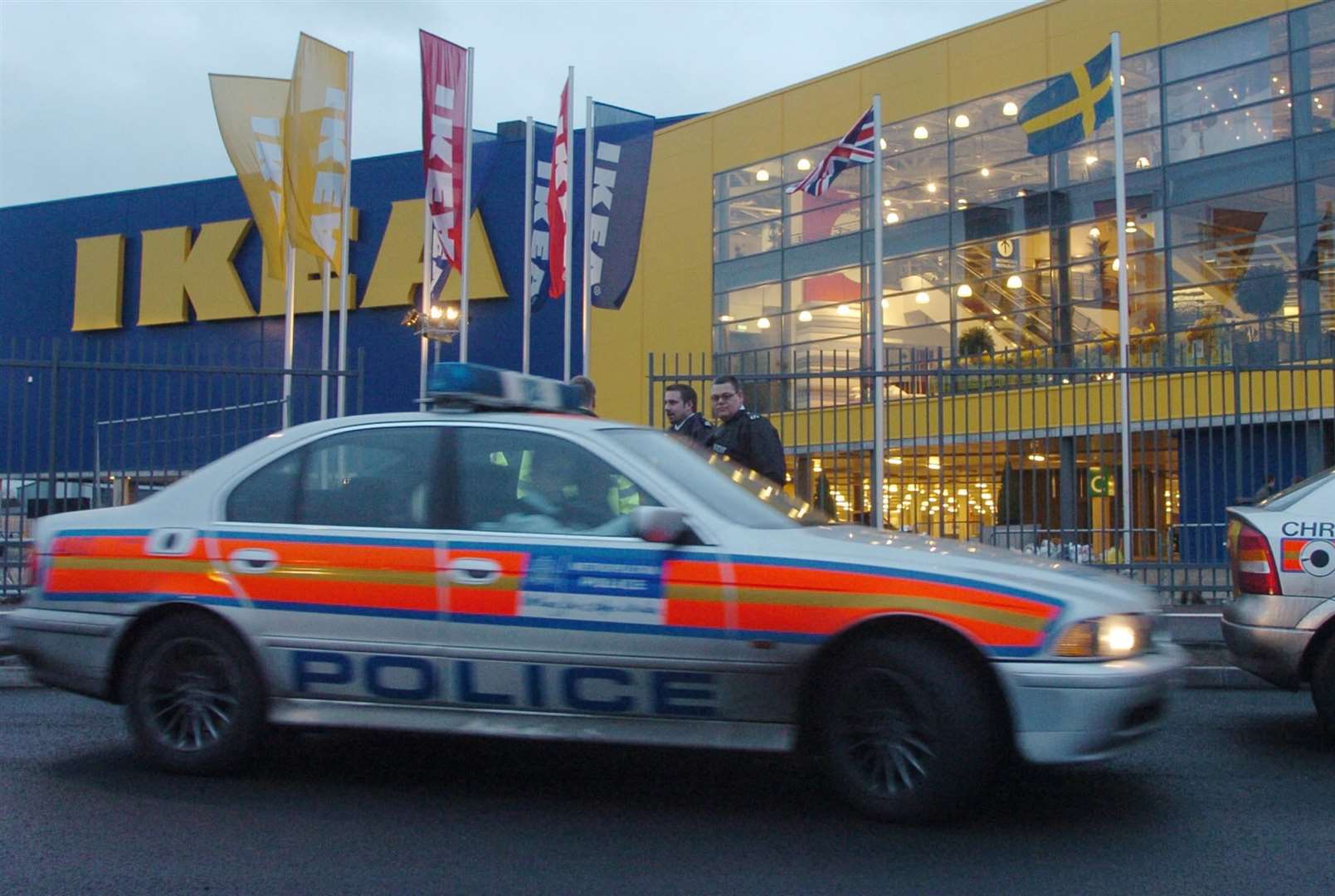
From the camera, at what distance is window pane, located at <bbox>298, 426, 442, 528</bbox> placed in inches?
206

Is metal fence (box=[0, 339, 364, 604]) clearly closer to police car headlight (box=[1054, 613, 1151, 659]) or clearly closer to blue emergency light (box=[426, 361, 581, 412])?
blue emergency light (box=[426, 361, 581, 412])

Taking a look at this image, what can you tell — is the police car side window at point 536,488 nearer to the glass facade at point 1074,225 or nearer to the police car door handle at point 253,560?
the police car door handle at point 253,560

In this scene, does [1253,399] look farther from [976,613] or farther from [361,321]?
[361,321]

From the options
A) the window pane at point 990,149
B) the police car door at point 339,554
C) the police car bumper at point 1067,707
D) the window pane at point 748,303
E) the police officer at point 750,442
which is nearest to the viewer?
the police car bumper at point 1067,707

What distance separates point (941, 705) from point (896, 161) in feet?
84.2

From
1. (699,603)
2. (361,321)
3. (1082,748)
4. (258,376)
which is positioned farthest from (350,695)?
(361,321)

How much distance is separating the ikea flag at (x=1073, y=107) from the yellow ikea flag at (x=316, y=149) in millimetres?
9457

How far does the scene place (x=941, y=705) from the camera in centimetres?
445

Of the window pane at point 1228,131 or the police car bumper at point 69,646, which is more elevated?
the window pane at point 1228,131

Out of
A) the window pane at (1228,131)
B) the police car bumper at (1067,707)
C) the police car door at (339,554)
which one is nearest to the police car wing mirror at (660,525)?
the police car door at (339,554)

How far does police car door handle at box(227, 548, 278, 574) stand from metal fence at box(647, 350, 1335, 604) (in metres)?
5.51

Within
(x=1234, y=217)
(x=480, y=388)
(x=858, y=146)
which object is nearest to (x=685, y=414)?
(x=480, y=388)

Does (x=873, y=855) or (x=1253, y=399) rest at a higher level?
(x=1253, y=399)

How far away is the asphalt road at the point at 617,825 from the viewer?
4.05 metres
